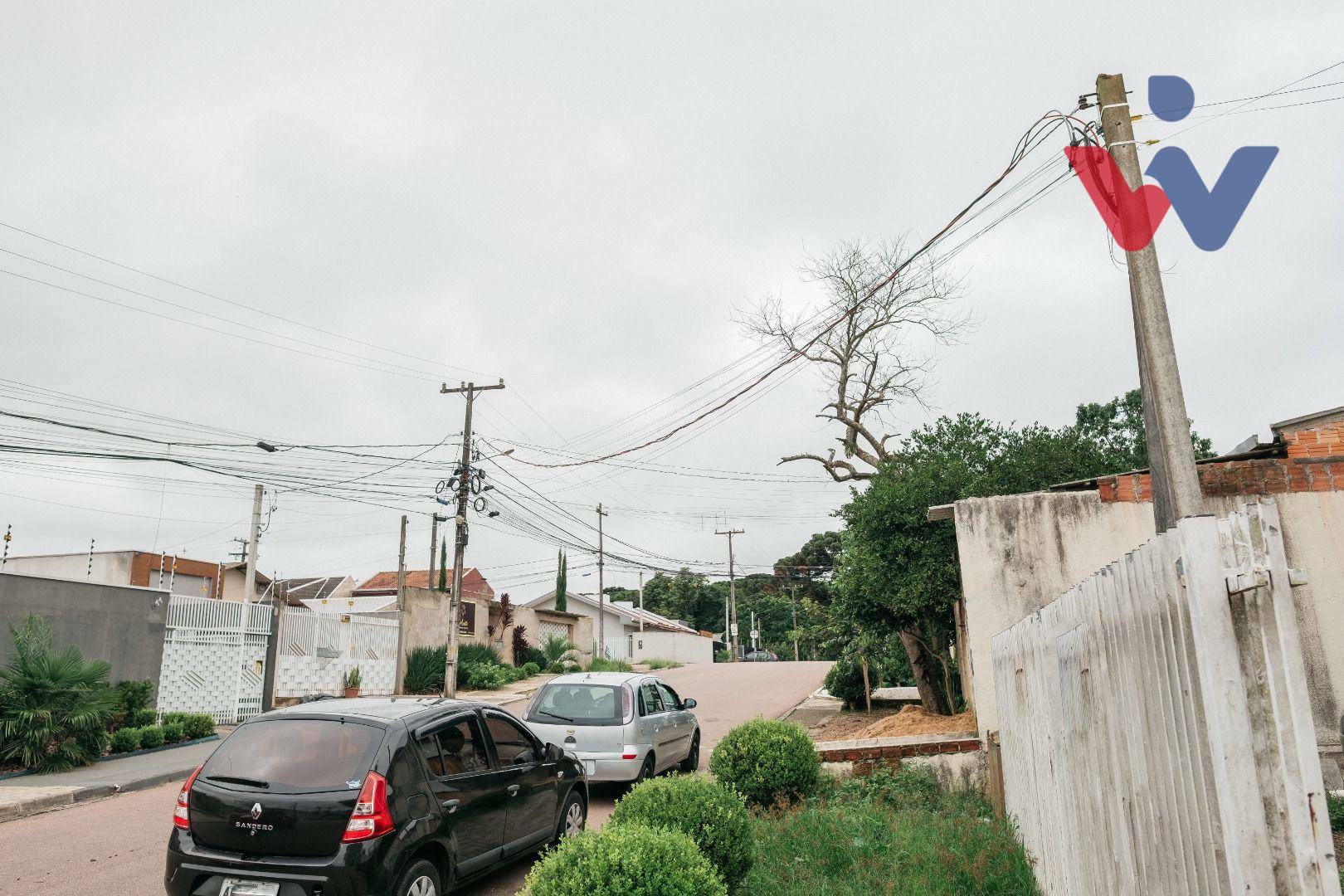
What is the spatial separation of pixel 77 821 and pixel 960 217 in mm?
12668

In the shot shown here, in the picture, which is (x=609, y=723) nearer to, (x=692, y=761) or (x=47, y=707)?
(x=692, y=761)

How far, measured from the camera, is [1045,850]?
569cm

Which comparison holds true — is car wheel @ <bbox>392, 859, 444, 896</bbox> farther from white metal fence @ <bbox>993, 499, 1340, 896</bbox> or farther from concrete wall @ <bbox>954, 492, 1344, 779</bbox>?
concrete wall @ <bbox>954, 492, 1344, 779</bbox>

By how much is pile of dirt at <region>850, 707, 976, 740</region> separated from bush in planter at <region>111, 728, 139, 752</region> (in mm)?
12360

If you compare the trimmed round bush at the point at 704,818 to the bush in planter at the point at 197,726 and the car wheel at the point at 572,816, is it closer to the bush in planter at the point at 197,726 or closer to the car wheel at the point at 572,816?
the car wheel at the point at 572,816

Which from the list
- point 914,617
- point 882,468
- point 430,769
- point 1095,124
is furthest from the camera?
point 882,468

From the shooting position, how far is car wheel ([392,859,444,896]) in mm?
5543

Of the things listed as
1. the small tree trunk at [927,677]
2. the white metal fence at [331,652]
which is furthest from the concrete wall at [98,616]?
the small tree trunk at [927,677]

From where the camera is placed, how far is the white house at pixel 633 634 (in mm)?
57406

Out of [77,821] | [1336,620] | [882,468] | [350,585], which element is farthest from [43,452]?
[350,585]

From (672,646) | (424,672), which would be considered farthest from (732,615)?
(424,672)

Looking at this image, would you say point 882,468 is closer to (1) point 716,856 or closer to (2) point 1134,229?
(2) point 1134,229

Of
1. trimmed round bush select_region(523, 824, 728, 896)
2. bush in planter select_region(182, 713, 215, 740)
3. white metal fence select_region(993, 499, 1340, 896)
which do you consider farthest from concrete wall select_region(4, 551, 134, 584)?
white metal fence select_region(993, 499, 1340, 896)

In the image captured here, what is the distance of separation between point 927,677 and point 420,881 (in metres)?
11.6
